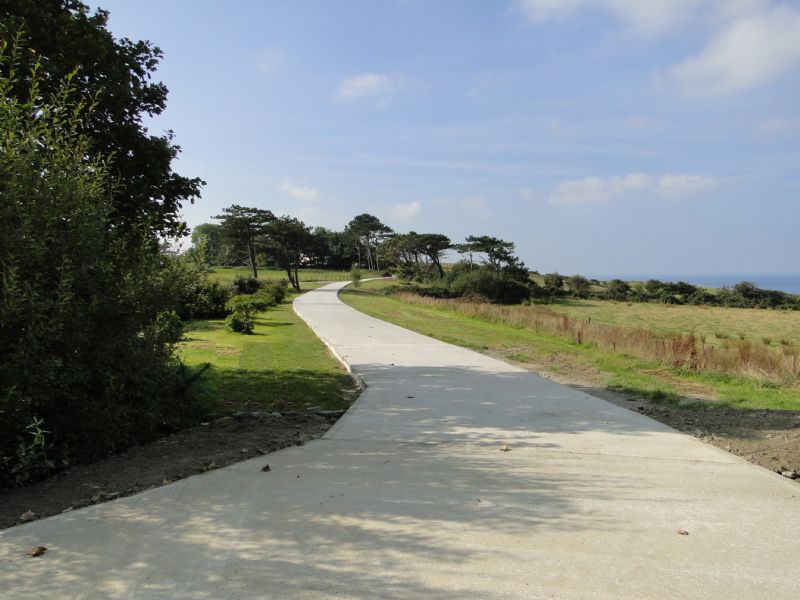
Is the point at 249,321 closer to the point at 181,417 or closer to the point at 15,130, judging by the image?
the point at 181,417

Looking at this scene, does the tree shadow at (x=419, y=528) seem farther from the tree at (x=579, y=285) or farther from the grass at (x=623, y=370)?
the tree at (x=579, y=285)

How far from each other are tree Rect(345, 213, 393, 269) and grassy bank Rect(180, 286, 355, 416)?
2986 inches

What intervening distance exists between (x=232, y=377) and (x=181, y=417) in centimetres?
387

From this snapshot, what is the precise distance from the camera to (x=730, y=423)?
6555 mm

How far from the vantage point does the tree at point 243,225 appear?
53531 mm

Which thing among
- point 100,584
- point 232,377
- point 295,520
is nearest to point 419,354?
point 232,377

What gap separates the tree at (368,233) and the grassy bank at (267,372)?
249 ft

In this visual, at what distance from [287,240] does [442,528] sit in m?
52.4

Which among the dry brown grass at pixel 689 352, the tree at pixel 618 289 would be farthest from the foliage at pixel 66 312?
the tree at pixel 618 289

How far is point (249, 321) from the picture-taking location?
59.2 feet

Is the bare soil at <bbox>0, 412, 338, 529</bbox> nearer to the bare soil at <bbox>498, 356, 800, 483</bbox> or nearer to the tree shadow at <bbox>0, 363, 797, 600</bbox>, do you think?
the tree shadow at <bbox>0, 363, 797, 600</bbox>

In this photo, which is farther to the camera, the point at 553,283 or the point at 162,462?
the point at 553,283

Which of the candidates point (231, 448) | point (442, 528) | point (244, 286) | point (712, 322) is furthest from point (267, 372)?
point (712, 322)

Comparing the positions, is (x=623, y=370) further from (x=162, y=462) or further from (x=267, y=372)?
(x=162, y=462)
